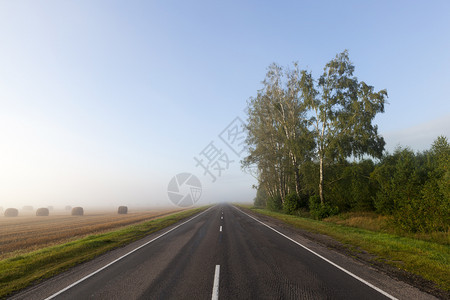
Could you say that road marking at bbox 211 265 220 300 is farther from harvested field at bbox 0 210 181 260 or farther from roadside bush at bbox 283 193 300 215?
roadside bush at bbox 283 193 300 215

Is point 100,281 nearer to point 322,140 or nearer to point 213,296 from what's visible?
point 213,296

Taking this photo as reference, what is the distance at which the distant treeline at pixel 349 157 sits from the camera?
440 inches

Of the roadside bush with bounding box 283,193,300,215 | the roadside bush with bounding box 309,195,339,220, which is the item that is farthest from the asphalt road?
the roadside bush with bounding box 283,193,300,215

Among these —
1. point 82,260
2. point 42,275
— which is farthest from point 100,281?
point 82,260

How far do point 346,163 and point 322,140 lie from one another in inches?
161

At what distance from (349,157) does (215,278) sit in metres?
19.2

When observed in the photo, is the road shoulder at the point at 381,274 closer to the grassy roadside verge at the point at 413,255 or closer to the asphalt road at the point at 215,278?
the asphalt road at the point at 215,278

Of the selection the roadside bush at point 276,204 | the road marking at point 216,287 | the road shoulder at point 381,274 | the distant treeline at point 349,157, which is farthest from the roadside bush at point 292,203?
the road marking at point 216,287

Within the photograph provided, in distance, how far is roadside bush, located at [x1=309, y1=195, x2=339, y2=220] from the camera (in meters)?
19.0

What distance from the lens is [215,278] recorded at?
525cm

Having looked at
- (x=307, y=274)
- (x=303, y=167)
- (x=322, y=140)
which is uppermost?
(x=322, y=140)

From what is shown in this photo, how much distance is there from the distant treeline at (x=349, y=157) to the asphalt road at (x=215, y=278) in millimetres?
8173

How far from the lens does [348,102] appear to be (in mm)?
19109

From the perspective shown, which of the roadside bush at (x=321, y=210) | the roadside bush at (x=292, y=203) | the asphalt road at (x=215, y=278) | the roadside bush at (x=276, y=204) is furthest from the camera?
→ the roadside bush at (x=276, y=204)
